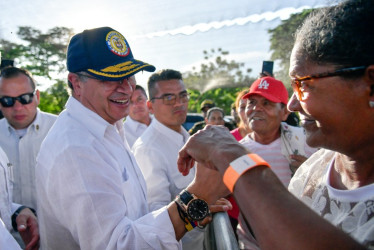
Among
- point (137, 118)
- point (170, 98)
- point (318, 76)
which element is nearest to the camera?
point (318, 76)

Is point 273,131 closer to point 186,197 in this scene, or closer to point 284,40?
point 284,40

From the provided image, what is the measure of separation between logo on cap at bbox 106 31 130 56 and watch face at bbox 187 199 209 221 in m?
1.14

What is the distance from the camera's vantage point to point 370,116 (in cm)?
116

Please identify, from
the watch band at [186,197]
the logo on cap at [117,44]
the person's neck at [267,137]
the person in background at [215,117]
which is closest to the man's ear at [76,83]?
the logo on cap at [117,44]

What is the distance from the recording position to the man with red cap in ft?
9.97

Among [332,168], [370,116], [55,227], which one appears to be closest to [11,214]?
[55,227]

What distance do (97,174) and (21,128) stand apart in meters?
2.40

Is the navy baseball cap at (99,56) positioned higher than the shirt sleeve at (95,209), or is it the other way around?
the navy baseball cap at (99,56)

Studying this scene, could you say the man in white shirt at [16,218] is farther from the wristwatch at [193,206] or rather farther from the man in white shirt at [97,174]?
the wristwatch at [193,206]

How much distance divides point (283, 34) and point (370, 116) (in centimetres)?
301

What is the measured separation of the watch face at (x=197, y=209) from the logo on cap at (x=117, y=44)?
1143mm

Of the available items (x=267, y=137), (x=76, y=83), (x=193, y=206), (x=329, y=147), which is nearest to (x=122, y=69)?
(x=76, y=83)

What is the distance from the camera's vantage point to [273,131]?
129 inches

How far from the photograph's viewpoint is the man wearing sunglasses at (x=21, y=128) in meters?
3.25
